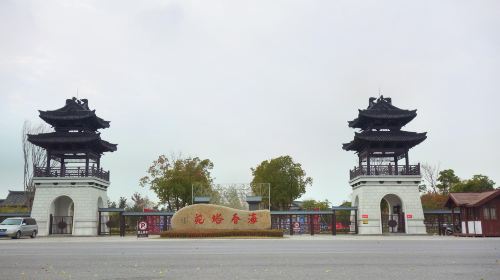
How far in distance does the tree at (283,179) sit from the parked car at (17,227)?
3782 centimetres

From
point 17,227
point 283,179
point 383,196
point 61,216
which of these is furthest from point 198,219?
point 283,179

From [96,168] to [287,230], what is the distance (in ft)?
58.3

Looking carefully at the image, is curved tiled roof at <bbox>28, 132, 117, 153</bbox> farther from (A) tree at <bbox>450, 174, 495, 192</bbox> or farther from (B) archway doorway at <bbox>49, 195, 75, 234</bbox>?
(A) tree at <bbox>450, 174, 495, 192</bbox>

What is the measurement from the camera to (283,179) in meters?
69.5

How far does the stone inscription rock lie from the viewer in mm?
34875

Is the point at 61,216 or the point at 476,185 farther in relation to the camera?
the point at 476,185

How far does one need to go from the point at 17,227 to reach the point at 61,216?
33.8 ft

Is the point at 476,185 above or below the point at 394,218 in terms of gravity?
above

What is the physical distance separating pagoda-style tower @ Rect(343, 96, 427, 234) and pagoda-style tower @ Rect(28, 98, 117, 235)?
73.8 feet

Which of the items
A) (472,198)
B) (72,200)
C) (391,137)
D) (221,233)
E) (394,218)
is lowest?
(221,233)

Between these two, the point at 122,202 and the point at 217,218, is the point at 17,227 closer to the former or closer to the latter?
the point at 217,218

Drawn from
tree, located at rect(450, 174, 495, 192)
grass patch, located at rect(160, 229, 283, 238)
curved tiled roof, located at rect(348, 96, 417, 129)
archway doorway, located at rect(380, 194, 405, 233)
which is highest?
curved tiled roof, located at rect(348, 96, 417, 129)

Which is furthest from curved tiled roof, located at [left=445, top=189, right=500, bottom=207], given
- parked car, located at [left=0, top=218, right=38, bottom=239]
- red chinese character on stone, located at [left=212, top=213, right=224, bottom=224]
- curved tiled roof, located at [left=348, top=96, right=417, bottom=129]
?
parked car, located at [left=0, top=218, right=38, bottom=239]

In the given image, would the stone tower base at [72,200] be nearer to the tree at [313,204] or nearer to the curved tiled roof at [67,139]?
the curved tiled roof at [67,139]
